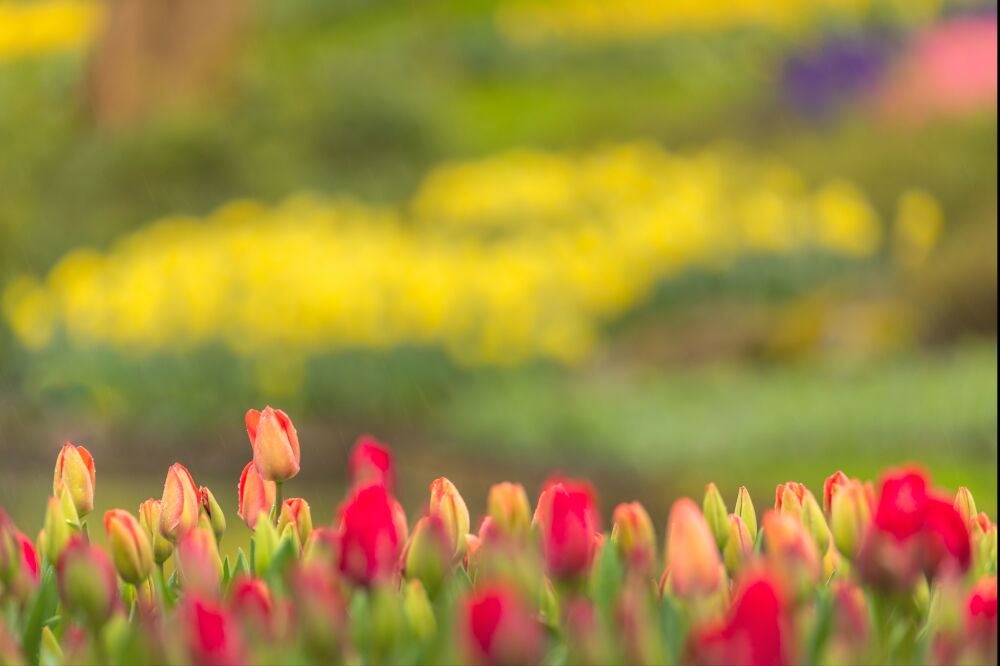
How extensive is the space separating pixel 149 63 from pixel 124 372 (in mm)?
6509

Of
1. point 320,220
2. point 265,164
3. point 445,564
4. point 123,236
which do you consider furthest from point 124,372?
point 445,564

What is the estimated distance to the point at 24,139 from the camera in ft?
45.1

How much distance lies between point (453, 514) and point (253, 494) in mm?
303

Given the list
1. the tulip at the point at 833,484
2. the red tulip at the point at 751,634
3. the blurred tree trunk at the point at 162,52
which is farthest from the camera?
the blurred tree trunk at the point at 162,52

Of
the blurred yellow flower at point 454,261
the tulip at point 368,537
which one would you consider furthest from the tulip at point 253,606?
the blurred yellow flower at point 454,261

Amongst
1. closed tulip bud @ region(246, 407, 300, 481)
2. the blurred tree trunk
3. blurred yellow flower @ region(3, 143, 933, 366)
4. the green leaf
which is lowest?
the green leaf

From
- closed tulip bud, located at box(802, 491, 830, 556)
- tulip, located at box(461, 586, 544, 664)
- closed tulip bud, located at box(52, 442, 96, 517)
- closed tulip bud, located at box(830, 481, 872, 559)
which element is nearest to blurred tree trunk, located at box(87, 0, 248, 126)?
closed tulip bud, located at box(52, 442, 96, 517)

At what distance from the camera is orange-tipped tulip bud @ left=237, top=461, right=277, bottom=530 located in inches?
79.0

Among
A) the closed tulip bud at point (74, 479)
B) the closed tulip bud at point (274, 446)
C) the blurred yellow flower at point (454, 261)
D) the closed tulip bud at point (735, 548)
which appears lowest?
the closed tulip bud at point (735, 548)

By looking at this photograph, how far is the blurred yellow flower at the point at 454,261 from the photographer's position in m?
7.43

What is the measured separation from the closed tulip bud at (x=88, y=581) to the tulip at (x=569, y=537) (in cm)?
49

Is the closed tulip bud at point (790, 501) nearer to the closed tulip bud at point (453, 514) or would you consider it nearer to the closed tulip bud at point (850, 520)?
the closed tulip bud at point (850, 520)

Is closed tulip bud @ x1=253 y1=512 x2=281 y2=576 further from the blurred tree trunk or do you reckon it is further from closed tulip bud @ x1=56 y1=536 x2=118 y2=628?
the blurred tree trunk

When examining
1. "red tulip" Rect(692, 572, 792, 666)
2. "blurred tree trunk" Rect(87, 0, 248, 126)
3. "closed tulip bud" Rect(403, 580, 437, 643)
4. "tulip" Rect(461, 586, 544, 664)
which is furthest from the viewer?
"blurred tree trunk" Rect(87, 0, 248, 126)
